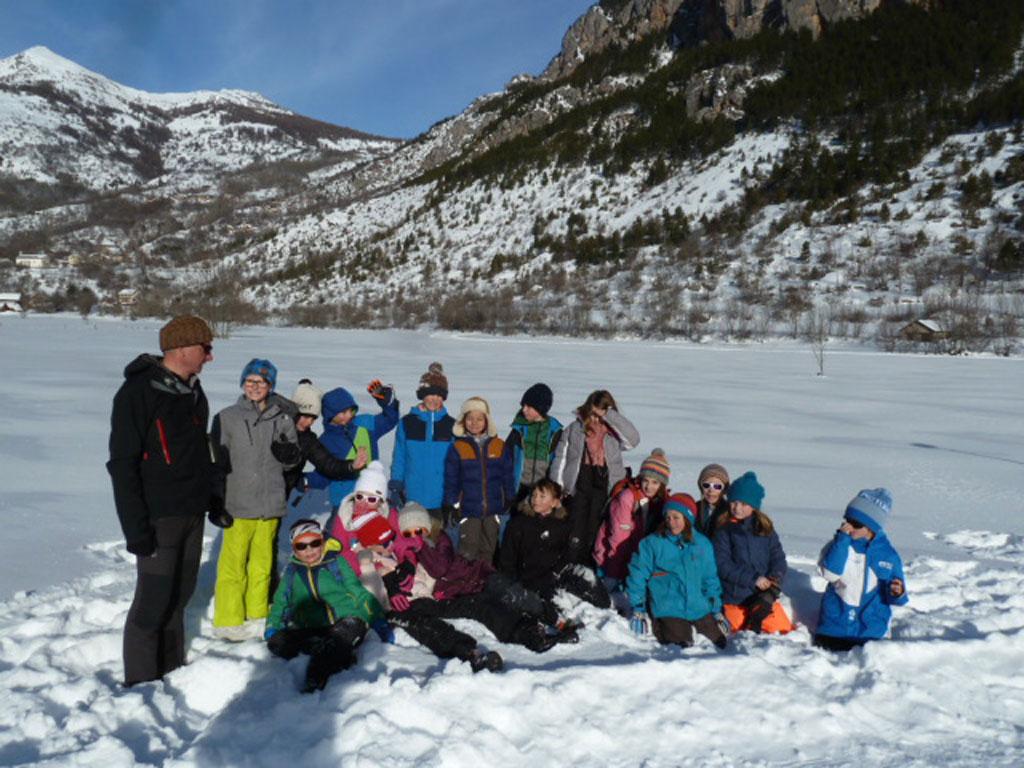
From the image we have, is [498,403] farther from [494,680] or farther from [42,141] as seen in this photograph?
[42,141]

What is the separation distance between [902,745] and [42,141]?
201355mm

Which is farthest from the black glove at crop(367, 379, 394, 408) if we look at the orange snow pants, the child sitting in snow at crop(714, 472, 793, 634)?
the orange snow pants

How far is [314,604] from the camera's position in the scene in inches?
127

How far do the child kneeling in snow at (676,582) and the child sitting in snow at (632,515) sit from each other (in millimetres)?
464

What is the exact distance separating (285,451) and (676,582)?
2244mm

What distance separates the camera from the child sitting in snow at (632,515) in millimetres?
4164

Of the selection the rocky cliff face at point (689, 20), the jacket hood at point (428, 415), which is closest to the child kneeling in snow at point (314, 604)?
the jacket hood at point (428, 415)

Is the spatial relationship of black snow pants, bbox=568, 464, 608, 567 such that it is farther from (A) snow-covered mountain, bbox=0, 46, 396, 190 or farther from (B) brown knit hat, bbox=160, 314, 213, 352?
(A) snow-covered mountain, bbox=0, 46, 396, 190

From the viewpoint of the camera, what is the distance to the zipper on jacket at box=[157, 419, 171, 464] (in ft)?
8.77

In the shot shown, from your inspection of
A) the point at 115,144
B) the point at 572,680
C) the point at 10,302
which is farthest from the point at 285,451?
the point at 115,144

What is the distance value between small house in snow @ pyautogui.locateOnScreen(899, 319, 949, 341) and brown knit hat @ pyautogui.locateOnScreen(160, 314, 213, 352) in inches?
924

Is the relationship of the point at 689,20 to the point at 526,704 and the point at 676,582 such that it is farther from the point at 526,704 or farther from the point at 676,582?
the point at 526,704

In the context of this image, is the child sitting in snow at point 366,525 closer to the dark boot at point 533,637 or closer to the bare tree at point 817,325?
the dark boot at point 533,637

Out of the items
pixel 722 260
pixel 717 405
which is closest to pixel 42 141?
pixel 722 260
